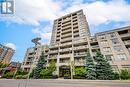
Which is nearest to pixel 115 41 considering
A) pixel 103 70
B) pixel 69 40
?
pixel 103 70

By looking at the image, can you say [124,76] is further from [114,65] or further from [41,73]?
[41,73]

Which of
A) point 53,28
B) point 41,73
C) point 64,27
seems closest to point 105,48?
point 41,73

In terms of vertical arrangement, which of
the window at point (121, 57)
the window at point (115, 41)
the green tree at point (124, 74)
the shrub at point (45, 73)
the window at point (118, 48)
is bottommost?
the shrub at point (45, 73)

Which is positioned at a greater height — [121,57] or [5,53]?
[5,53]

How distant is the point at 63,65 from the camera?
45.4m

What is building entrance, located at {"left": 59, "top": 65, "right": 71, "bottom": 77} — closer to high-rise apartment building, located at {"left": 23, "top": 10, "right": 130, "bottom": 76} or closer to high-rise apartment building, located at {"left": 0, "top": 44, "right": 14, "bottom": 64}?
high-rise apartment building, located at {"left": 23, "top": 10, "right": 130, "bottom": 76}

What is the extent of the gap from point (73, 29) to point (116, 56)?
28.7 metres

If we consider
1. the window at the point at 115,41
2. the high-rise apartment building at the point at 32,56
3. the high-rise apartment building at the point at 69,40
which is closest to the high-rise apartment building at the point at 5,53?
the high-rise apartment building at the point at 32,56

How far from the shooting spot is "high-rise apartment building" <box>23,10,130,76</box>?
36906mm

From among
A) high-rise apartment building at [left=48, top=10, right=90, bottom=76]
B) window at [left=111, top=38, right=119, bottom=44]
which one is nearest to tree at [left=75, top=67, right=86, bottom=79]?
high-rise apartment building at [left=48, top=10, right=90, bottom=76]

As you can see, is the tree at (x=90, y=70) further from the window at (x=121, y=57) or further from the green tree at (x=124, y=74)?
the window at (x=121, y=57)

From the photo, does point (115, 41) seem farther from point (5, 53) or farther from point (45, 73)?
point (5, 53)

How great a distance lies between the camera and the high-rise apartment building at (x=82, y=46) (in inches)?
1453

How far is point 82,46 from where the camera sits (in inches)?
1807
